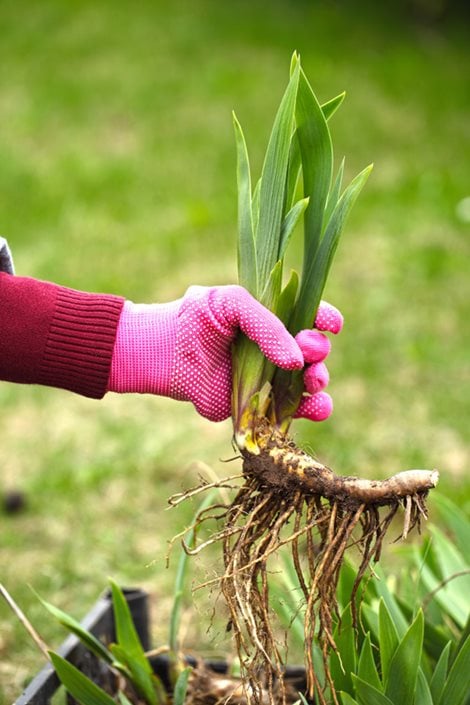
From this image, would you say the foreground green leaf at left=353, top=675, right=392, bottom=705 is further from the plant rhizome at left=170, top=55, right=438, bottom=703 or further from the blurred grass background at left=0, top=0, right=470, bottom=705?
the blurred grass background at left=0, top=0, right=470, bottom=705

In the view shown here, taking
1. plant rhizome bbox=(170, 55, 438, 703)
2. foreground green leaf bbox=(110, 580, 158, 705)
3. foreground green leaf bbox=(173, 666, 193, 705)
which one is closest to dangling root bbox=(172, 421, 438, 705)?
plant rhizome bbox=(170, 55, 438, 703)

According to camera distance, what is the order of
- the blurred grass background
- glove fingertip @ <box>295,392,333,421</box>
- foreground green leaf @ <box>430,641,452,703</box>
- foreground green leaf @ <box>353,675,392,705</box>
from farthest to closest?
1. the blurred grass background
2. glove fingertip @ <box>295,392,333,421</box>
3. foreground green leaf @ <box>430,641,452,703</box>
4. foreground green leaf @ <box>353,675,392,705</box>

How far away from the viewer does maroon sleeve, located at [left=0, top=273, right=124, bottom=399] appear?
146 cm

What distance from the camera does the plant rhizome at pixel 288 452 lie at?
134cm

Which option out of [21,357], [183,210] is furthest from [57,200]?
[21,357]

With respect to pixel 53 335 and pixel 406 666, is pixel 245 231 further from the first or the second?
pixel 406 666

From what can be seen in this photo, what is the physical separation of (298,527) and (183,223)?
360 centimetres

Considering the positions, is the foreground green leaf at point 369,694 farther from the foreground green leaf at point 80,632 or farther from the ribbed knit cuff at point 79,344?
the ribbed knit cuff at point 79,344

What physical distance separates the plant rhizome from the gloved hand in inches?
1.4

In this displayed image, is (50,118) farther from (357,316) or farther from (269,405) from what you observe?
(269,405)

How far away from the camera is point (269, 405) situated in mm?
1484

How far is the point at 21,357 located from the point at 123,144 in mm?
4555

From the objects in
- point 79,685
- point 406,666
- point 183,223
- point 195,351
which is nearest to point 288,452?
point 195,351

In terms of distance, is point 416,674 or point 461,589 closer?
point 416,674
